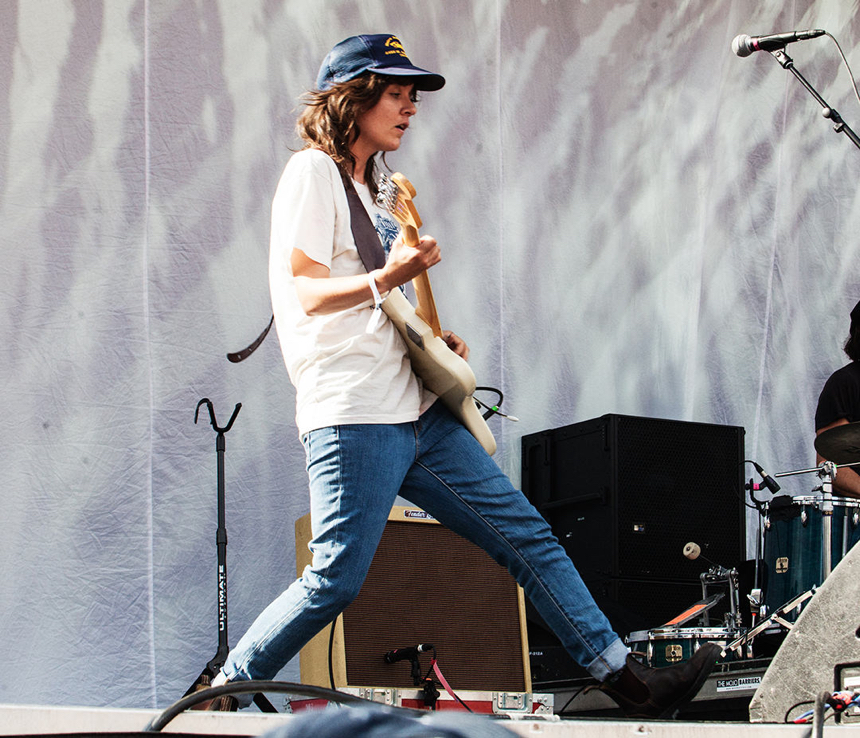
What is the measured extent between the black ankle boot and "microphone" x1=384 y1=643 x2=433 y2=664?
2.88ft

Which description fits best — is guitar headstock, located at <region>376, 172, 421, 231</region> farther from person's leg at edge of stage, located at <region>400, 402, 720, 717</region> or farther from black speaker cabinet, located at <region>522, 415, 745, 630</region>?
black speaker cabinet, located at <region>522, 415, 745, 630</region>

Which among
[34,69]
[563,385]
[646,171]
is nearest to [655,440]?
[563,385]

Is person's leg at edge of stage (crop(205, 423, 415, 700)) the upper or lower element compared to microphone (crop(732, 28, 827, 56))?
lower

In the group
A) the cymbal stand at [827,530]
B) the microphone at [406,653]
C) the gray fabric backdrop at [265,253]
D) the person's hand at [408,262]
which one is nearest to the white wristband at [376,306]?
the person's hand at [408,262]

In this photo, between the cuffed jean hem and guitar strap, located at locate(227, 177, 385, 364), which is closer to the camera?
the cuffed jean hem

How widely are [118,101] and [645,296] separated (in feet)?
6.40

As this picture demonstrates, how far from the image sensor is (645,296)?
161 inches

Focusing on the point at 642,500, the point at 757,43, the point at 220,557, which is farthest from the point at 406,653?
the point at 757,43

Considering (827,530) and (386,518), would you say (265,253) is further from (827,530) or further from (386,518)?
(827,530)

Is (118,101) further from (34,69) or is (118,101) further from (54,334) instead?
(54,334)

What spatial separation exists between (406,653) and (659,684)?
3.35ft

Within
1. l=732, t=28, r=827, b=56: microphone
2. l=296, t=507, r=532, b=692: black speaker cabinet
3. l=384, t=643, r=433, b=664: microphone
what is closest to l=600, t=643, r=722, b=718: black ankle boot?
l=384, t=643, r=433, b=664: microphone

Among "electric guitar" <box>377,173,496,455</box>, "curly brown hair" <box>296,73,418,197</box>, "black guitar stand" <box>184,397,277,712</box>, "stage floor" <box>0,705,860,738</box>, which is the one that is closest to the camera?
"stage floor" <box>0,705,860,738</box>

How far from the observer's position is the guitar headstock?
210 cm
